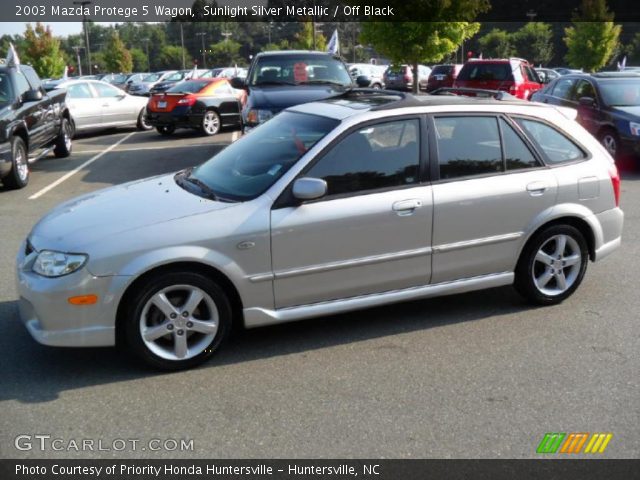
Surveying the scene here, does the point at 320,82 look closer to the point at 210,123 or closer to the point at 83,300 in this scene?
the point at 210,123

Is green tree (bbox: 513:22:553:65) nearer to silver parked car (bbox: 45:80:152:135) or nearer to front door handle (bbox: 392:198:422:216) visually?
silver parked car (bbox: 45:80:152:135)

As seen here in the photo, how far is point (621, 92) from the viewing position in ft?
42.1

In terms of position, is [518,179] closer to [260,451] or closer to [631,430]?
[631,430]

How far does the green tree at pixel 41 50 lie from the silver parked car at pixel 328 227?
37.7m

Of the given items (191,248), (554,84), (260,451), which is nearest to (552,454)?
(260,451)

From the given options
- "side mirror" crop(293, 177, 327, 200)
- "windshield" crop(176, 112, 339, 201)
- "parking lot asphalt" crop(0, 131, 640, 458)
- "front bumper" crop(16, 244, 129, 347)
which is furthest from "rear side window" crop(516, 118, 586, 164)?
"front bumper" crop(16, 244, 129, 347)

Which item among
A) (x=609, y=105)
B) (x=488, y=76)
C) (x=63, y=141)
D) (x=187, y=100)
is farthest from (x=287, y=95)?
(x=488, y=76)

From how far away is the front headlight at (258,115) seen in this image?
34.8ft

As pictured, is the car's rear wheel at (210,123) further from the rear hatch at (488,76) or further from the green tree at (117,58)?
the green tree at (117,58)

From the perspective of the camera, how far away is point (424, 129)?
16.6 feet

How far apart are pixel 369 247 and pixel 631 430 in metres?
1.93

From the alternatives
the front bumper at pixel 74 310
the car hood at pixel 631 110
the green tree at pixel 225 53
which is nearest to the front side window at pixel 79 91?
the car hood at pixel 631 110

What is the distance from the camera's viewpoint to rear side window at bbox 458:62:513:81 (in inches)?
742

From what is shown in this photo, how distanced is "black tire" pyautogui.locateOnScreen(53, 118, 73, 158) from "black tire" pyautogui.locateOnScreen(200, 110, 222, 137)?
3.98 meters
